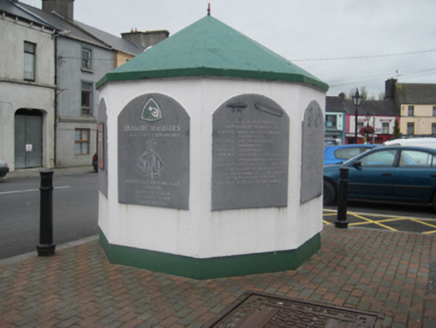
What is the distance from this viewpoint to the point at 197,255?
478cm

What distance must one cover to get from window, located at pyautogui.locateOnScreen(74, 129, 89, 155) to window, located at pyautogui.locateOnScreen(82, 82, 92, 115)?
1.35 meters

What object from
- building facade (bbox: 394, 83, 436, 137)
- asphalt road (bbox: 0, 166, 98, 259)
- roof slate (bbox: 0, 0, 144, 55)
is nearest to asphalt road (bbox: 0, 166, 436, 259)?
asphalt road (bbox: 0, 166, 98, 259)

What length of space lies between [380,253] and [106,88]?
4.50m

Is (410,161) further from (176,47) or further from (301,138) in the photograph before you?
(176,47)

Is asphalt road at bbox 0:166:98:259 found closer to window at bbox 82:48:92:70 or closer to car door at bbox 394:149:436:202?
car door at bbox 394:149:436:202

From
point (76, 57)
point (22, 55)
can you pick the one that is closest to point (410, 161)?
point (22, 55)

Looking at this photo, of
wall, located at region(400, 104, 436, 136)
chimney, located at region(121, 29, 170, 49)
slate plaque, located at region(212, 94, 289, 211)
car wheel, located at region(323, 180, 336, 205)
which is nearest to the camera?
slate plaque, located at region(212, 94, 289, 211)

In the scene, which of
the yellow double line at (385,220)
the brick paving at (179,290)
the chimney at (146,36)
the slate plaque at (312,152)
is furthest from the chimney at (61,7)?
the slate plaque at (312,152)

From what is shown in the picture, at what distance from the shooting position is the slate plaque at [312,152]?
5.31 m

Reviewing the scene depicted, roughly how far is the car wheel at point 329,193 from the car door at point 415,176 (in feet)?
5.07

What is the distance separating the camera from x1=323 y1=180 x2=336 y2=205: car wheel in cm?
1086

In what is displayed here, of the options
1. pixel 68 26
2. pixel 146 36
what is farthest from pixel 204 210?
pixel 146 36

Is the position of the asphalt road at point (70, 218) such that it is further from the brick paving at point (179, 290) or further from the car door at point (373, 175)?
the brick paving at point (179, 290)

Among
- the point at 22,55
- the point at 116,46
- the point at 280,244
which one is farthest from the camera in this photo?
the point at 116,46
